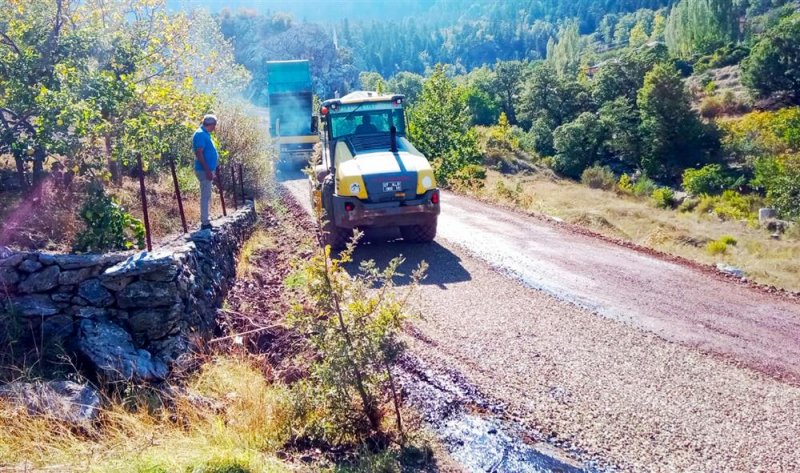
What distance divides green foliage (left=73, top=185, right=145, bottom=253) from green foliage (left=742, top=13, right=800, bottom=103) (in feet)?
207

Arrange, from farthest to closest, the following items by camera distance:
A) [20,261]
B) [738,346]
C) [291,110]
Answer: [291,110] → [738,346] → [20,261]

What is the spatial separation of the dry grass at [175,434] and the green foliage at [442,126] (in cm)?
2051

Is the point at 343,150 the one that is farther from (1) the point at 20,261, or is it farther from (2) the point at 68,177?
(1) the point at 20,261

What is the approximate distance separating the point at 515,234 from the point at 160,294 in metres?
8.22

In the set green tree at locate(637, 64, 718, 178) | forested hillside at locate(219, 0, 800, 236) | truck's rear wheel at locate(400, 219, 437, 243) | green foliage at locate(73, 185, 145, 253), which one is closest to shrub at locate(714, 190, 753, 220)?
forested hillside at locate(219, 0, 800, 236)

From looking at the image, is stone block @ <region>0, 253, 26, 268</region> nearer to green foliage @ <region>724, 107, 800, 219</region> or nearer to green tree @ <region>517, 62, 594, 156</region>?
green foliage @ <region>724, 107, 800, 219</region>

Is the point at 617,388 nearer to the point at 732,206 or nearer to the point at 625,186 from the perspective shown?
the point at 732,206

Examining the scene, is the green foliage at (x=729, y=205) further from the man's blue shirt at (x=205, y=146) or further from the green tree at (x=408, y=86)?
the green tree at (x=408, y=86)

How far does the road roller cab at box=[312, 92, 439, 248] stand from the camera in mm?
9781

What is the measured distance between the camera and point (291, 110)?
1068 inches

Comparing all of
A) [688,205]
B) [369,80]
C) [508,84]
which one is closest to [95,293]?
[688,205]

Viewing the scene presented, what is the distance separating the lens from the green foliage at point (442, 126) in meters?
25.9

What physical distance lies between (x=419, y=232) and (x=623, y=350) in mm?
4896

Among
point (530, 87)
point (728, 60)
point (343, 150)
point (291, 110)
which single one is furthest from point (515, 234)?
point (728, 60)
